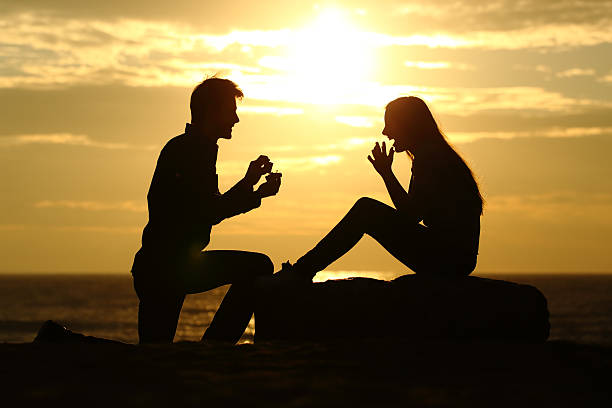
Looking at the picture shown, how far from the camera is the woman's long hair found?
26.6ft

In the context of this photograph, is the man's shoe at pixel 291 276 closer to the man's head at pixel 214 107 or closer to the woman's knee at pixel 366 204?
the woman's knee at pixel 366 204

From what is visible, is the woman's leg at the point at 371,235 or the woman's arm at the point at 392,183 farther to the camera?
the woman's arm at the point at 392,183

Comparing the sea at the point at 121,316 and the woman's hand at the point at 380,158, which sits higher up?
the woman's hand at the point at 380,158

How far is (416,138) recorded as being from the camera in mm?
8211

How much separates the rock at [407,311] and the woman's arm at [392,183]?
0.64 m

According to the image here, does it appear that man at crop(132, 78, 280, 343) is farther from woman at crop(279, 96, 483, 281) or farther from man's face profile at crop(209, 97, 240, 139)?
woman at crop(279, 96, 483, 281)

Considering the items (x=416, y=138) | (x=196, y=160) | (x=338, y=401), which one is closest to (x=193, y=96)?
(x=196, y=160)

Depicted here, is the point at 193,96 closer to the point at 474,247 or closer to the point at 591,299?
the point at 474,247

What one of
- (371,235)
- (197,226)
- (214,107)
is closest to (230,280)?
(197,226)

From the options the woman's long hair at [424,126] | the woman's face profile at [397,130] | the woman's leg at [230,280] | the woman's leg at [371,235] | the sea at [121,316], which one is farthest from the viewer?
the sea at [121,316]

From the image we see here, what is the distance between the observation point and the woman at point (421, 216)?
25.6 ft

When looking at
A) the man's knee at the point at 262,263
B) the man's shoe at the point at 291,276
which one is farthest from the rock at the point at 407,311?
the man's knee at the point at 262,263

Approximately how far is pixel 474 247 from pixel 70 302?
120726 mm

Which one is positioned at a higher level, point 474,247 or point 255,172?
point 255,172
